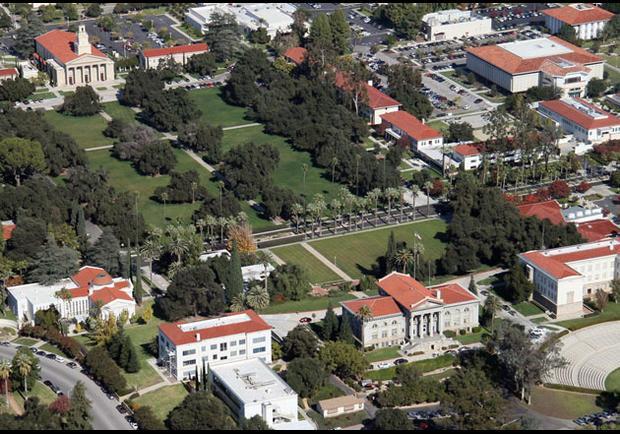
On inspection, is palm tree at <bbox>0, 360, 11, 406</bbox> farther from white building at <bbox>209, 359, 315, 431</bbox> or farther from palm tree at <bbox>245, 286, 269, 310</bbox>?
palm tree at <bbox>245, 286, 269, 310</bbox>

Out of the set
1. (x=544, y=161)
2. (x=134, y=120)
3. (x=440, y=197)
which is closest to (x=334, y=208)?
(x=440, y=197)

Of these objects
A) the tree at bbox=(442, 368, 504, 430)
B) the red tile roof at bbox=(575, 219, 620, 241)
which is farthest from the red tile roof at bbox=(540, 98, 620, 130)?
the tree at bbox=(442, 368, 504, 430)

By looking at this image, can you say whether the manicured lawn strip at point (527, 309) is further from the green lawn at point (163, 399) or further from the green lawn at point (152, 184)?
the green lawn at point (163, 399)

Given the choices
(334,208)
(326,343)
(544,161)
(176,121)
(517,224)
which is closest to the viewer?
(326,343)

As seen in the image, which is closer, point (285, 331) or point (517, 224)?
point (285, 331)

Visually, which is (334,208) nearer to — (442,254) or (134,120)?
(442,254)

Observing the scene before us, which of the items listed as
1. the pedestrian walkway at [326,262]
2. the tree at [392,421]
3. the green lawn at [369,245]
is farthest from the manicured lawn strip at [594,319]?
the tree at [392,421]

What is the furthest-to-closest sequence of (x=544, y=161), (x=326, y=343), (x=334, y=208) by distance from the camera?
(x=544, y=161) < (x=334, y=208) < (x=326, y=343)
